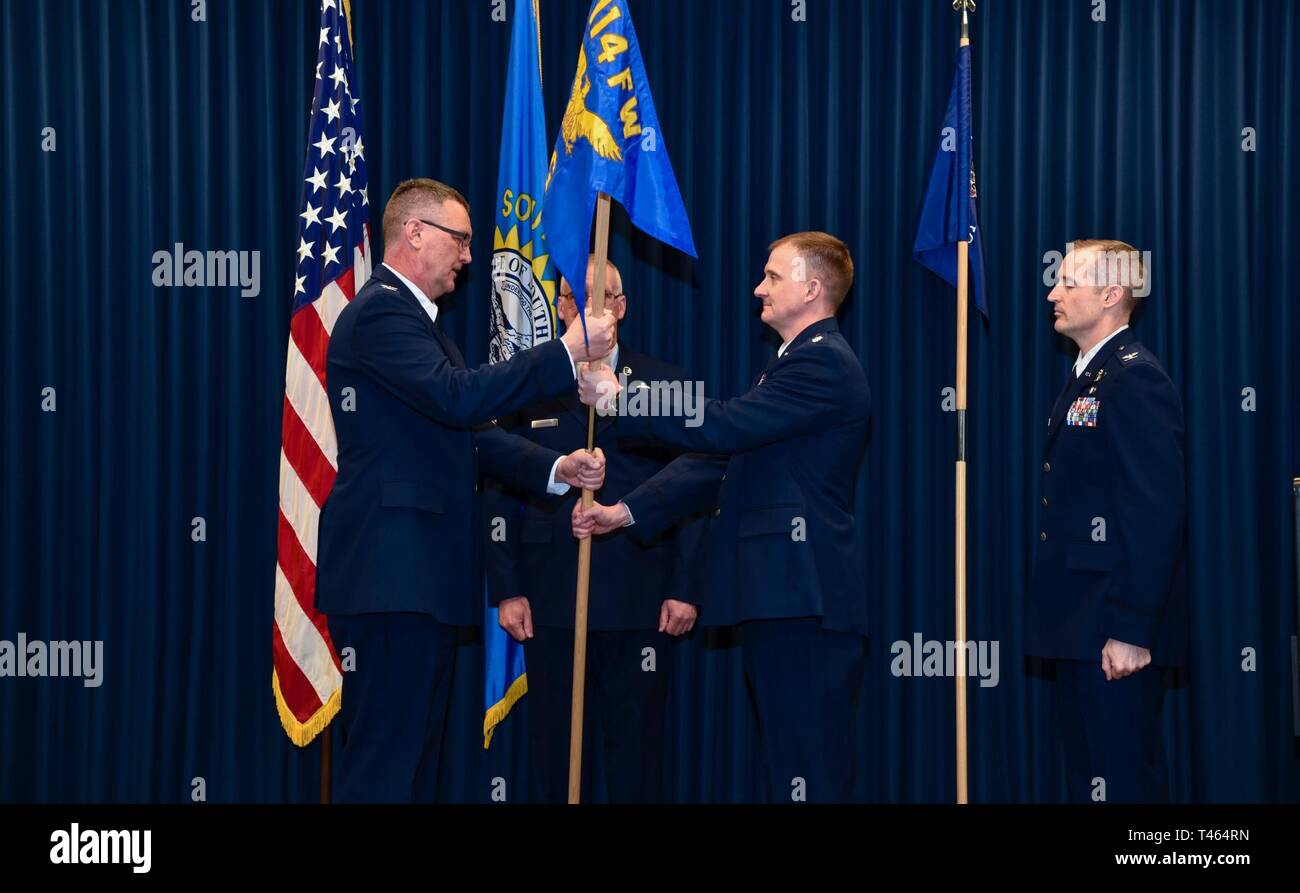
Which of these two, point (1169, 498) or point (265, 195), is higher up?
point (265, 195)

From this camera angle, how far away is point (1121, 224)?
4.86 metres

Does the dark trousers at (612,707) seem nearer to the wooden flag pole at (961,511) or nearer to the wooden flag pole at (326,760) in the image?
the wooden flag pole at (326,760)

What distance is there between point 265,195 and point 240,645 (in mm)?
1713

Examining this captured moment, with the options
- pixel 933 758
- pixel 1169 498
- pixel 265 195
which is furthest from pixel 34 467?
pixel 1169 498

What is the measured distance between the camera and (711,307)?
4.92 metres

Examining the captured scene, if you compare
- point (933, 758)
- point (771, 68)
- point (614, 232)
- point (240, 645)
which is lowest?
point (933, 758)

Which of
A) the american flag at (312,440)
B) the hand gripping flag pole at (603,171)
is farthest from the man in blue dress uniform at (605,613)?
the american flag at (312,440)

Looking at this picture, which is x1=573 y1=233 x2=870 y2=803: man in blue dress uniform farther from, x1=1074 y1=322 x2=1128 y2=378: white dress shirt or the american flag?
the american flag

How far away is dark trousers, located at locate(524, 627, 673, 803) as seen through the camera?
4.10 m

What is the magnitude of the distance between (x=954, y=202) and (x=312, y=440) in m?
2.36

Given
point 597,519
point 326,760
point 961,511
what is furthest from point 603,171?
point 326,760

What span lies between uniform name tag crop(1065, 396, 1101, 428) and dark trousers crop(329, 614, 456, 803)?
1869mm

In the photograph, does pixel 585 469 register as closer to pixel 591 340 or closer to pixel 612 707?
pixel 591 340
